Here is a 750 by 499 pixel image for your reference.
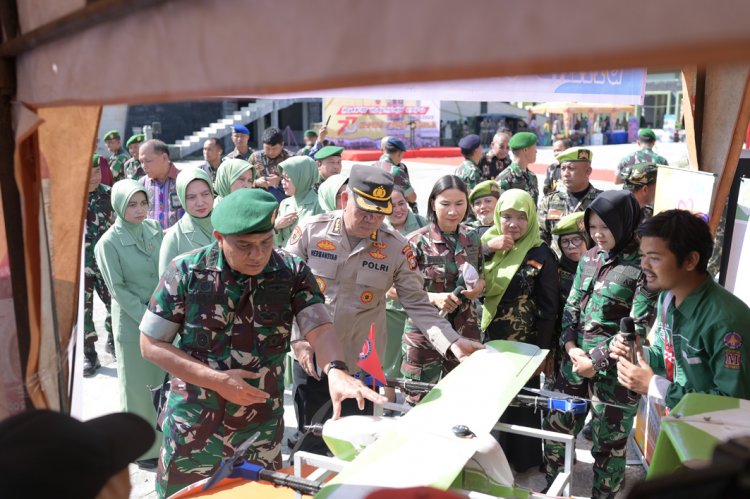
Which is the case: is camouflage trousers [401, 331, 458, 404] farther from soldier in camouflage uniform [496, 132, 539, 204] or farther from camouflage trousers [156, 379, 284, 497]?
soldier in camouflage uniform [496, 132, 539, 204]

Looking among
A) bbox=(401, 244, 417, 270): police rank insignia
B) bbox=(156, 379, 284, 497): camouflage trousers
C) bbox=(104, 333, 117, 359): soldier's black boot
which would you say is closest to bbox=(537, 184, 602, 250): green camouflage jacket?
bbox=(401, 244, 417, 270): police rank insignia

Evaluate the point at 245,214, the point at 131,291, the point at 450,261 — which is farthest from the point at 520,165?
the point at 245,214

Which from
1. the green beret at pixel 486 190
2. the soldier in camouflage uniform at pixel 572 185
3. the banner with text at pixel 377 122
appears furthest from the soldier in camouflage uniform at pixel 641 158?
the banner with text at pixel 377 122

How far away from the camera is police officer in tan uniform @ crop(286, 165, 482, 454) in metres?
3.64

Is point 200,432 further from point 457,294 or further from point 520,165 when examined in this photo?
point 520,165

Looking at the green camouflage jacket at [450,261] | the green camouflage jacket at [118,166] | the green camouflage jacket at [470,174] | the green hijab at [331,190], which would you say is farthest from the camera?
the green camouflage jacket at [118,166]

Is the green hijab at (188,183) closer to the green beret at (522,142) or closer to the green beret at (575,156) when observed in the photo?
the green beret at (575,156)

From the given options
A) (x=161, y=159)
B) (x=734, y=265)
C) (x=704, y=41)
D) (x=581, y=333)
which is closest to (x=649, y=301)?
(x=581, y=333)

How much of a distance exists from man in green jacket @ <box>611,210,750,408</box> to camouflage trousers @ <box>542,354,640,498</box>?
82cm

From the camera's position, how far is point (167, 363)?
8.52 ft

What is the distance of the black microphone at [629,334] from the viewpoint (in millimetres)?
2816

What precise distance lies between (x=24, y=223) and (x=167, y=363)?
927 mm

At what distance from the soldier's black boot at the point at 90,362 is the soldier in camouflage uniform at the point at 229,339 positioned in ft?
12.2

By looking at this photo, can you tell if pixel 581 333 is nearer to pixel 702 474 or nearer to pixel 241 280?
pixel 241 280
